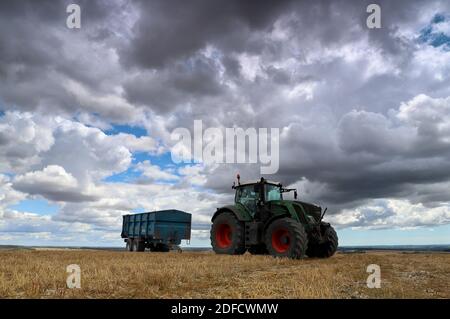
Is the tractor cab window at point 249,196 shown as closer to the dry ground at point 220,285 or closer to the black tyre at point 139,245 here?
the dry ground at point 220,285

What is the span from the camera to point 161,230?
27.3 m

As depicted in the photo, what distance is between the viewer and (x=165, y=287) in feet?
24.4

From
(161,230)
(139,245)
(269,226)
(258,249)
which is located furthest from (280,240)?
(139,245)

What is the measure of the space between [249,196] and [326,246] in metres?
3.58

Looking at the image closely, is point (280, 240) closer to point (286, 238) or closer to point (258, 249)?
point (286, 238)

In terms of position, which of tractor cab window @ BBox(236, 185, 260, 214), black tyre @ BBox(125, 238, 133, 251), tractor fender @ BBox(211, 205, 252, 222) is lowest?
black tyre @ BBox(125, 238, 133, 251)

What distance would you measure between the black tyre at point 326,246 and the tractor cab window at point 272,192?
2.17 metres

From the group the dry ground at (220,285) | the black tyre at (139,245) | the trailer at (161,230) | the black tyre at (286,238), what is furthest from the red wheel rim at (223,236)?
the black tyre at (139,245)

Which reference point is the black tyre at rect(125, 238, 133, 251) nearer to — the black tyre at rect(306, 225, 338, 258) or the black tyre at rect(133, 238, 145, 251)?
the black tyre at rect(133, 238, 145, 251)

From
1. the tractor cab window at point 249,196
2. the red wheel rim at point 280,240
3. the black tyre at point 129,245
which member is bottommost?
the black tyre at point 129,245

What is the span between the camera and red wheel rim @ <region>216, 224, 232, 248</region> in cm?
1775

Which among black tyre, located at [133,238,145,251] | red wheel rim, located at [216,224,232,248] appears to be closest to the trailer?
black tyre, located at [133,238,145,251]

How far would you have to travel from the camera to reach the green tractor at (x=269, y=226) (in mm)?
14672
